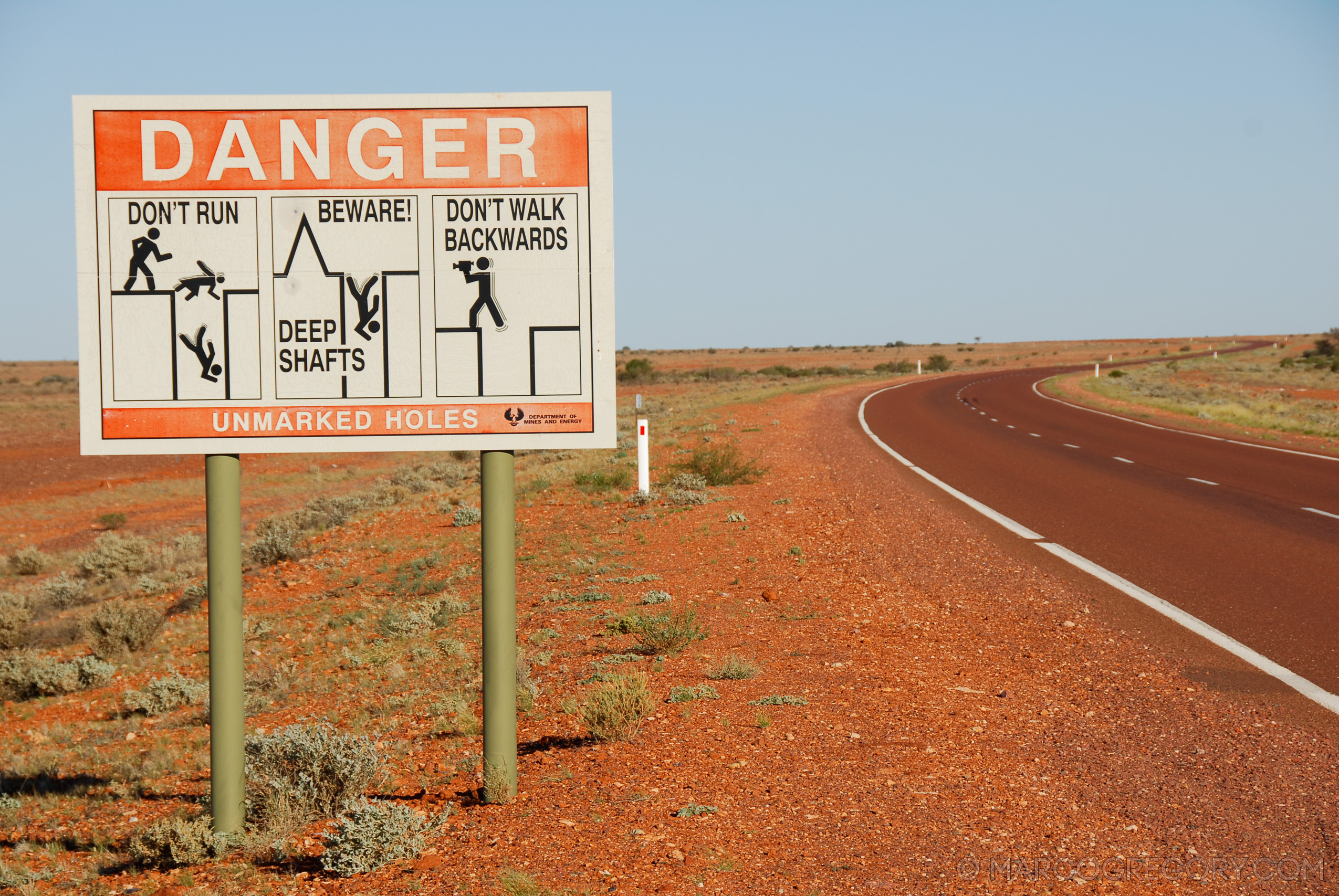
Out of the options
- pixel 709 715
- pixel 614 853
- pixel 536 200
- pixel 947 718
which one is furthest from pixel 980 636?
pixel 536 200

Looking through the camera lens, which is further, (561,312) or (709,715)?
(709,715)

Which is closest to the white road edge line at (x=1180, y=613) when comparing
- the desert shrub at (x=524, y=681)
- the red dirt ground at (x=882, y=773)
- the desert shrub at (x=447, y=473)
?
the red dirt ground at (x=882, y=773)

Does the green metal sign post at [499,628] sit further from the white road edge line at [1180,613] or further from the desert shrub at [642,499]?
the desert shrub at [642,499]

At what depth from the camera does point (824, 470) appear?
17203mm

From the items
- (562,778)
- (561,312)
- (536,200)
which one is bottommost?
(562,778)

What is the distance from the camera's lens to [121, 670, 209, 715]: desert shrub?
27.5 feet

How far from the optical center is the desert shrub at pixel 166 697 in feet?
27.5

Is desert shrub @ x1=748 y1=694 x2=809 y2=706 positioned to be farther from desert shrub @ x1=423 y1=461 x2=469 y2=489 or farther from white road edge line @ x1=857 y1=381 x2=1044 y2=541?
desert shrub @ x1=423 y1=461 x2=469 y2=489

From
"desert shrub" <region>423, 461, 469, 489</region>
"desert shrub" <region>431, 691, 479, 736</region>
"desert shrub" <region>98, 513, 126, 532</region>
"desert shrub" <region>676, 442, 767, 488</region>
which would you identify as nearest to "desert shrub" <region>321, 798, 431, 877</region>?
"desert shrub" <region>431, 691, 479, 736</region>

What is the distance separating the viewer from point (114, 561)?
1564cm

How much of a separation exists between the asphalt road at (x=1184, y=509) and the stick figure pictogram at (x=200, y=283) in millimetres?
6711

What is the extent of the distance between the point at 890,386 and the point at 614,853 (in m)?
49.7

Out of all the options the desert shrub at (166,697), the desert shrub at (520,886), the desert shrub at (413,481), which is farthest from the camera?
the desert shrub at (413,481)

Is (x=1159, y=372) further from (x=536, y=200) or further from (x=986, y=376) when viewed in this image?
(x=536, y=200)
